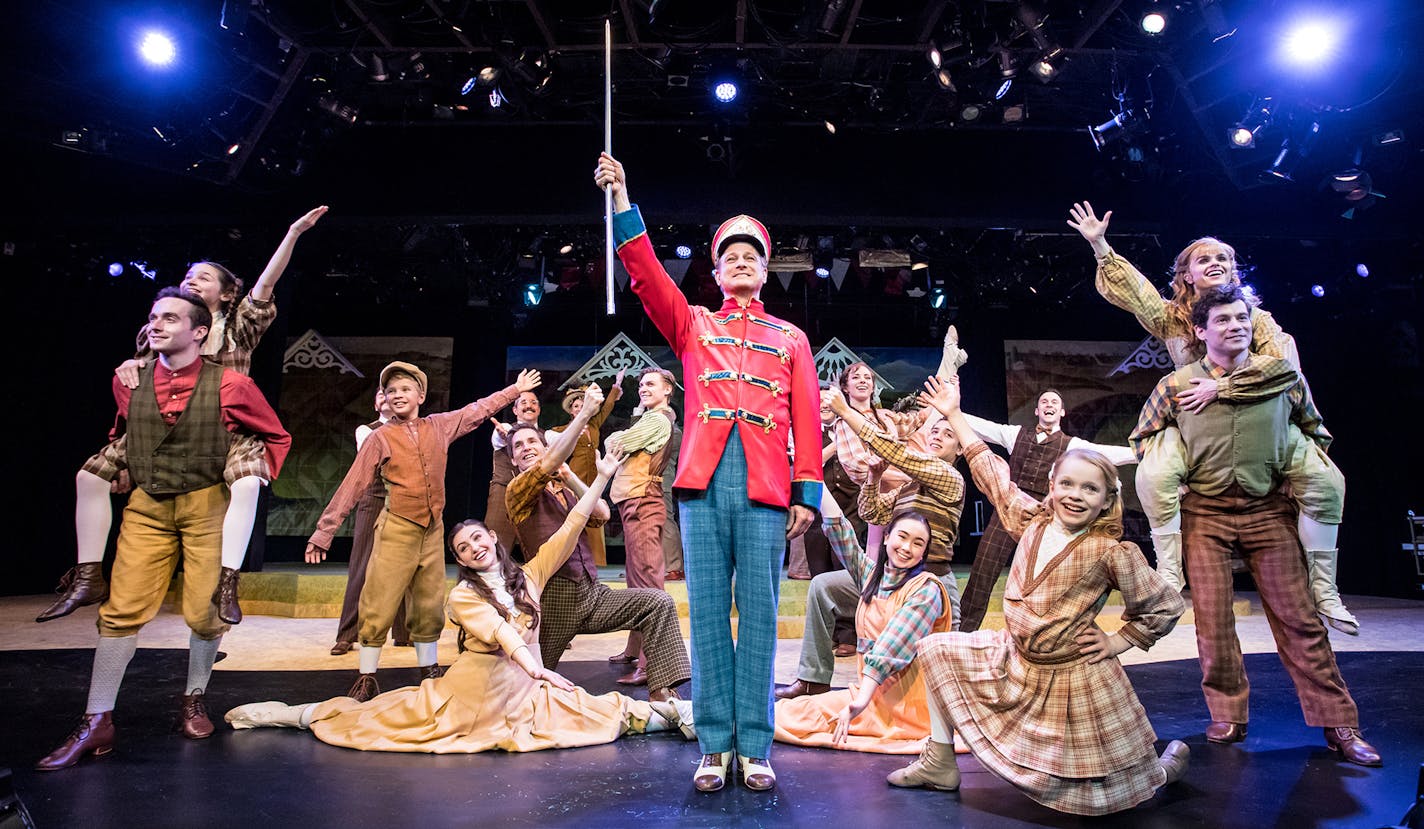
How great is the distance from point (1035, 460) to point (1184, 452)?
1614 millimetres

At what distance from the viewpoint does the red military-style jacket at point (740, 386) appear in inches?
100

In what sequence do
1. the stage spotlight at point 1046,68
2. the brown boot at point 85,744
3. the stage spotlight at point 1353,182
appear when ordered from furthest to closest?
1. the stage spotlight at point 1353,182
2. the stage spotlight at point 1046,68
3. the brown boot at point 85,744

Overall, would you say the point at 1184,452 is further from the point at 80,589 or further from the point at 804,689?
the point at 80,589

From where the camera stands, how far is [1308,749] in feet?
9.83

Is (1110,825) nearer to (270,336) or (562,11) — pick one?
(562,11)

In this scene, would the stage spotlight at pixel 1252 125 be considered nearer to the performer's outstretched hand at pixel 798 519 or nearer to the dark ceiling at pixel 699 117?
the dark ceiling at pixel 699 117

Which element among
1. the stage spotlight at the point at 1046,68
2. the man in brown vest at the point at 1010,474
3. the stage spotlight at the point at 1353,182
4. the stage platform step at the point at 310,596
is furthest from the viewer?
the stage platform step at the point at 310,596

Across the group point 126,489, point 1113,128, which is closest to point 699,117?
point 1113,128

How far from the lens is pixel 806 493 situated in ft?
8.50

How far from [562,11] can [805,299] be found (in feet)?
18.4

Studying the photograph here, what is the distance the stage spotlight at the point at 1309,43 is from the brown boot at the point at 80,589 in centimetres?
671

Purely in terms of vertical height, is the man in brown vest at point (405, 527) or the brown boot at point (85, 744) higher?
the man in brown vest at point (405, 527)

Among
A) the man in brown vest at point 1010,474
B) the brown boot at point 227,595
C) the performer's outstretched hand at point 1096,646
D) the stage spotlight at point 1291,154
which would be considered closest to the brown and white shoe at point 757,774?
the performer's outstretched hand at point 1096,646

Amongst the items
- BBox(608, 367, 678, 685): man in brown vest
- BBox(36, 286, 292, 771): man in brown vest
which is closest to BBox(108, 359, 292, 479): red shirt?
BBox(36, 286, 292, 771): man in brown vest
